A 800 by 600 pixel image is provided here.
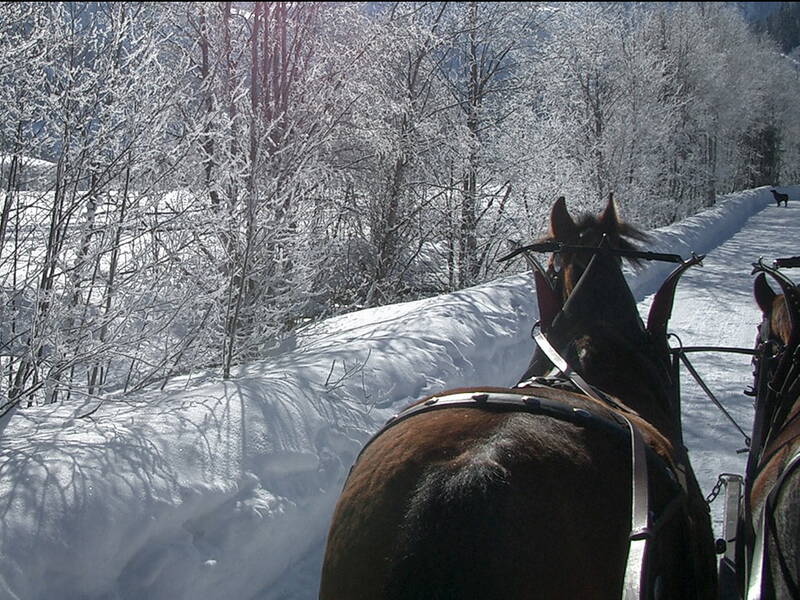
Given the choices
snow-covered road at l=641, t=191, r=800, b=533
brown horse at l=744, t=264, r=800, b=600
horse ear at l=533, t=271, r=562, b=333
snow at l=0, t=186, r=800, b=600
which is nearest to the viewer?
brown horse at l=744, t=264, r=800, b=600

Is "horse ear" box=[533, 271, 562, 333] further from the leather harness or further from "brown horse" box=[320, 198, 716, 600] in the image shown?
"brown horse" box=[320, 198, 716, 600]

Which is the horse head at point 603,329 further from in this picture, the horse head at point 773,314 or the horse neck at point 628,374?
the horse head at point 773,314

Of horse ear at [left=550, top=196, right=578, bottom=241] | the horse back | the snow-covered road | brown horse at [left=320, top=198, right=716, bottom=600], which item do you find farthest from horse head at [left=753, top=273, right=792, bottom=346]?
the horse back

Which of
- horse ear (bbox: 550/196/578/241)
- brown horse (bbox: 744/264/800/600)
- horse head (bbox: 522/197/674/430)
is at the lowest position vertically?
brown horse (bbox: 744/264/800/600)

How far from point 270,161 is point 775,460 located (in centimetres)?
544

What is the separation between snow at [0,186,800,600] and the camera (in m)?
2.60

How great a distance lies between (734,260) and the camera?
14.6 meters

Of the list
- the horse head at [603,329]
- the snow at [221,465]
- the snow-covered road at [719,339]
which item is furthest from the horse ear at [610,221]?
the snow-covered road at [719,339]

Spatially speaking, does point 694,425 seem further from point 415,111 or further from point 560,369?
point 415,111

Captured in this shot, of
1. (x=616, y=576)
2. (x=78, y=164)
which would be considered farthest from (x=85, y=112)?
(x=616, y=576)

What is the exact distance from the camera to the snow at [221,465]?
2.60 meters

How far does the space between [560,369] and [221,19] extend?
9.01 m

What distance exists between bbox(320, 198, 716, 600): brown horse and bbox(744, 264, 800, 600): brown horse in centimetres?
14

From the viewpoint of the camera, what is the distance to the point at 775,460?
7.41 ft
